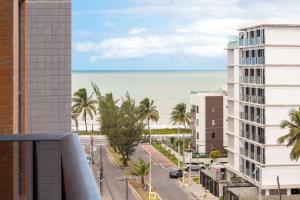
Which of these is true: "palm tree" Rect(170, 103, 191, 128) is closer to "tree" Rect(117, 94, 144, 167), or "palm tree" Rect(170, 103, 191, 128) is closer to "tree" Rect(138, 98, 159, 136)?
"tree" Rect(138, 98, 159, 136)

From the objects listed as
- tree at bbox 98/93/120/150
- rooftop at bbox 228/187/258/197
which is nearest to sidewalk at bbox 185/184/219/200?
rooftop at bbox 228/187/258/197

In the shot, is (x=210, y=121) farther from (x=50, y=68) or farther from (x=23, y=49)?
(x=23, y=49)

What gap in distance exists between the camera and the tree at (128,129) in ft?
169

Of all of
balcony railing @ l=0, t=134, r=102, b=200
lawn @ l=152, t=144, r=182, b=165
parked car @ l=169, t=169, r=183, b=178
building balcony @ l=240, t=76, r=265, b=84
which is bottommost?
parked car @ l=169, t=169, r=183, b=178

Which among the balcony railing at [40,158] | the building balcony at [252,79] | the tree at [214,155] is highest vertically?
the building balcony at [252,79]

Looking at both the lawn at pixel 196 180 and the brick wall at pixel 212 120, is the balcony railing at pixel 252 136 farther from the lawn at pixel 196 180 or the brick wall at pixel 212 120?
the brick wall at pixel 212 120

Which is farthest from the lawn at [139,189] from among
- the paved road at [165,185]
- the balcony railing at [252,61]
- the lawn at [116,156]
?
the balcony railing at [252,61]

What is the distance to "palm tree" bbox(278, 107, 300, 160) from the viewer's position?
31478 mm

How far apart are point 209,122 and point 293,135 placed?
21.2m

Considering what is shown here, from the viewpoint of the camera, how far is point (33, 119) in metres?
14.5

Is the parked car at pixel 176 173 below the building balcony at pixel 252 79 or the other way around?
below

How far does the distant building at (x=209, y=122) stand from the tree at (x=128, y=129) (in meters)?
5.32

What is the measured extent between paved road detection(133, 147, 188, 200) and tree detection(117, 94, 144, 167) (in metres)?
3.24

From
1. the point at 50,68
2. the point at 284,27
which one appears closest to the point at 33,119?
the point at 50,68
